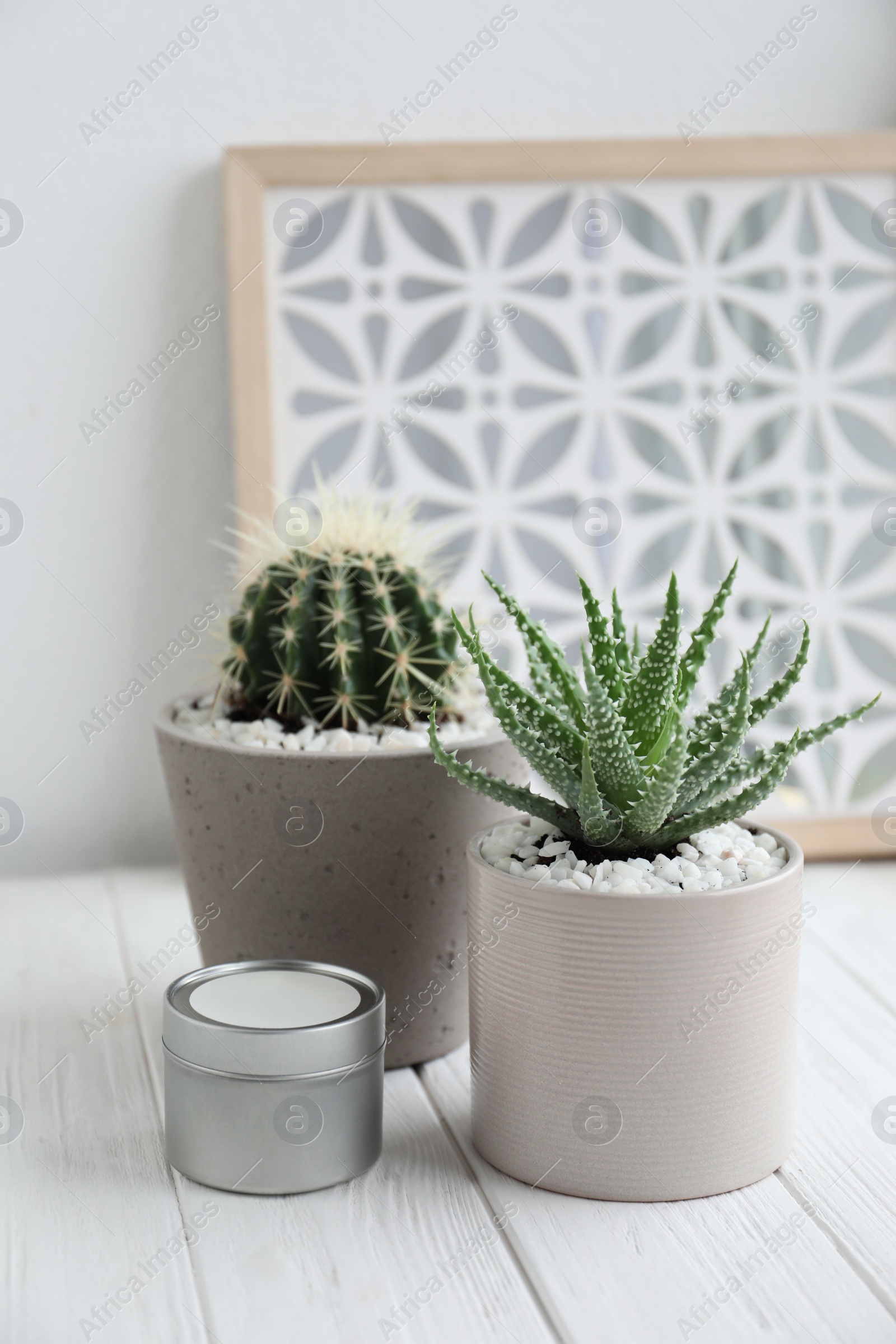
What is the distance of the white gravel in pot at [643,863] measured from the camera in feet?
2.32

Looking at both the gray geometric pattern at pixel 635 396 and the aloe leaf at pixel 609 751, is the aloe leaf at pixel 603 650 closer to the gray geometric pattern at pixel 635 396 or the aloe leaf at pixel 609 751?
the aloe leaf at pixel 609 751

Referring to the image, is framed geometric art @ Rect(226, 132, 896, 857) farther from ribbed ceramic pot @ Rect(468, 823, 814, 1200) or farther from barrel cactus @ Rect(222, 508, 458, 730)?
ribbed ceramic pot @ Rect(468, 823, 814, 1200)

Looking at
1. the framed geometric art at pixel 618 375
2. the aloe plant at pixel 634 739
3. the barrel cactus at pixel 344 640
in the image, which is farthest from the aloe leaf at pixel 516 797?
the framed geometric art at pixel 618 375

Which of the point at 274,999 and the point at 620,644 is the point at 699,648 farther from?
the point at 274,999

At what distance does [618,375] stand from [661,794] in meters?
0.73

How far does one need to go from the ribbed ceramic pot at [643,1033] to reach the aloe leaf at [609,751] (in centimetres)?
6

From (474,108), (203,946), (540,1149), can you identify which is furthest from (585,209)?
(540,1149)

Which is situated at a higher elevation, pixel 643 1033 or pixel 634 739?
pixel 634 739

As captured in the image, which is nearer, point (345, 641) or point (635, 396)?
point (345, 641)

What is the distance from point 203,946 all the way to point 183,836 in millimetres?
85

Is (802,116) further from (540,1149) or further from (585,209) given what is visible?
(540,1149)

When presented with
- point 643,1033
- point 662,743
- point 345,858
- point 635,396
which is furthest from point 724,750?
point 635,396

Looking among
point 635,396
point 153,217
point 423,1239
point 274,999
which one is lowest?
point 423,1239

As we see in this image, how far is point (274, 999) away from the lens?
2.51 feet
